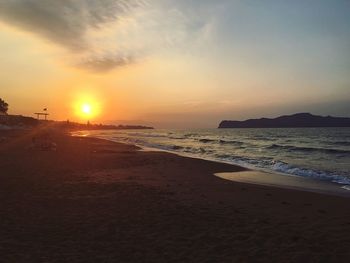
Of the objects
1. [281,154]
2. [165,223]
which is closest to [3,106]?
[281,154]

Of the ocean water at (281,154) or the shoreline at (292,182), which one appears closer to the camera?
the shoreline at (292,182)

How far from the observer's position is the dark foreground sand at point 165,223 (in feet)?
21.6

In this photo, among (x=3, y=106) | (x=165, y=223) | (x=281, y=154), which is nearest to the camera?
(x=165, y=223)

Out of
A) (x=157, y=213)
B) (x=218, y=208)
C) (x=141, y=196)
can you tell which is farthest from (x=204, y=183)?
(x=157, y=213)

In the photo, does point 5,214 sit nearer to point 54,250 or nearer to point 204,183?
point 54,250

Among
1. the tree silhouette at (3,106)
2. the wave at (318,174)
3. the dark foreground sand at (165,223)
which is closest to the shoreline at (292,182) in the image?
the wave at (318,174)

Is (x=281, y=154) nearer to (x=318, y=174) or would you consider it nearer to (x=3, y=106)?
(x=318, y=174)

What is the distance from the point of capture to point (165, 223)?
8594 millimetres

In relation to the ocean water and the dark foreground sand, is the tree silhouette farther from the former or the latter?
the dark foreground sand

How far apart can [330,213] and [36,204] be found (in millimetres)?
7667

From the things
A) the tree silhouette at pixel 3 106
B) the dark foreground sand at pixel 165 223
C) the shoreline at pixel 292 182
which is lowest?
the shoreline at pixel 292 182

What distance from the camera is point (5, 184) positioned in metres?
13.5

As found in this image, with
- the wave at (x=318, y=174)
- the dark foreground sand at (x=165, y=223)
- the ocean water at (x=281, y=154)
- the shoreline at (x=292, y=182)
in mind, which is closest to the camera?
the dark foreground sand at (x=165, y=223)

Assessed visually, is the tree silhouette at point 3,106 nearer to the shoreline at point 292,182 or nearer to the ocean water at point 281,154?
the ocean water at point 281,154
